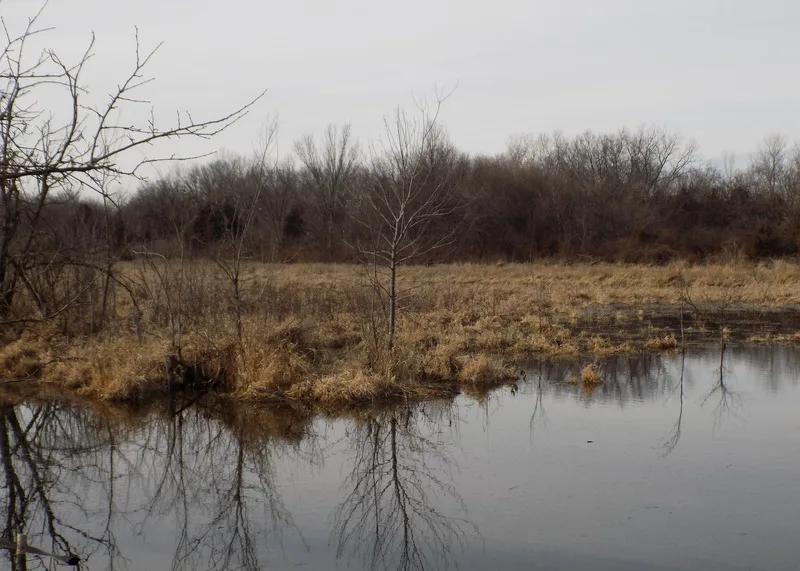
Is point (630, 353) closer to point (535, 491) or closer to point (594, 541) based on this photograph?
point (535, 491)

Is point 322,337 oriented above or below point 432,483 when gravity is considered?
above

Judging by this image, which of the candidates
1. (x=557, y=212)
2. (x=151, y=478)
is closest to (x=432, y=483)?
(x=151, y=478)

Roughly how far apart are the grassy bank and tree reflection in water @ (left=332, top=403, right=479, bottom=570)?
1.62 meters

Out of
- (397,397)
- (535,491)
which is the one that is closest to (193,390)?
(397,397)

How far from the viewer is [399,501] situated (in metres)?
7.36

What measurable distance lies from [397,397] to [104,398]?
4.40m

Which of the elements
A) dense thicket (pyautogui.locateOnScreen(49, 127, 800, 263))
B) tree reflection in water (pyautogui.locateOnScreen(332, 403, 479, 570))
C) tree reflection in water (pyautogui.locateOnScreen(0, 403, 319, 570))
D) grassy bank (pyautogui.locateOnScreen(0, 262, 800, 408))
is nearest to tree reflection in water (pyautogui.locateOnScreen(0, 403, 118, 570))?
tree reflection in water (pyautogui.locateOnScreen(0, 403, 319, 570))

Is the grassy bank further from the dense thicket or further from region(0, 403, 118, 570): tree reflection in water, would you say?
the dense thicket

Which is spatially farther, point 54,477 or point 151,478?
point 54,477

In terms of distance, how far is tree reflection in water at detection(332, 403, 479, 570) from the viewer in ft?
20.4

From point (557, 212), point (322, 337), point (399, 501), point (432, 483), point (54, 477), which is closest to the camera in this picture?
point (399, 501)

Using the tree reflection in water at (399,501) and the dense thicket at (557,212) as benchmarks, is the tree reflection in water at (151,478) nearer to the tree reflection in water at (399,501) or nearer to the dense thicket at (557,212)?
the tree reflection in water at (399,501)

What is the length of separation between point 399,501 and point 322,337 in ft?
23.3

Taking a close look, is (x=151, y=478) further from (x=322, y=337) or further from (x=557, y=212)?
(x=557, y=212)
